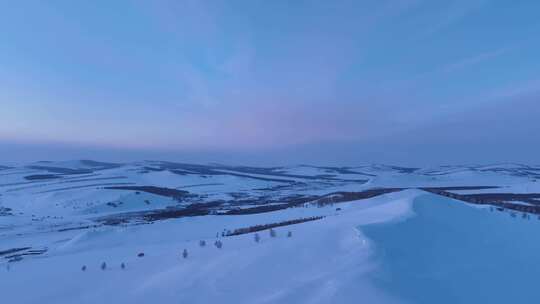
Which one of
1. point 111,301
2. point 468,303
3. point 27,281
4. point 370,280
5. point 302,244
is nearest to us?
point 468,303

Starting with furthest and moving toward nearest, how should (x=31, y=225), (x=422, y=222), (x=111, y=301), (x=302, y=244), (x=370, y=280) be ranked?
(x=31, y=225) < (x=422, y=222) < (x=302, y=244) < (x=111, y=301) < (x=370, y=280)

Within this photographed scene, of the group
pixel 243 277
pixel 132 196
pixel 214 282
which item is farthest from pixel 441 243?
pixel 132 196

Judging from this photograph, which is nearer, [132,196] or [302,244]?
[302,244]

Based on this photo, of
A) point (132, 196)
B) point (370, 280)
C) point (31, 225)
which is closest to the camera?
point (370, 280)

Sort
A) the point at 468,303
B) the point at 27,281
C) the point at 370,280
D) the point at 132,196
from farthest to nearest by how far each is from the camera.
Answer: the point at 132,196 → the point at 27,281 → the point at 370,280 → the point at 468,303

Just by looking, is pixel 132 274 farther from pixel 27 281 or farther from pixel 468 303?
pixel 468 303

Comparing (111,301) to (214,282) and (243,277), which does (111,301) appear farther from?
(243,277)

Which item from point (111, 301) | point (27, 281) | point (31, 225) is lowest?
point (31, 225)

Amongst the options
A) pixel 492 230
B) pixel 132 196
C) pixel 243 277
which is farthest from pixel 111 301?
pixel 132 196

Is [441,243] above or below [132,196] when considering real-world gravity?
above
